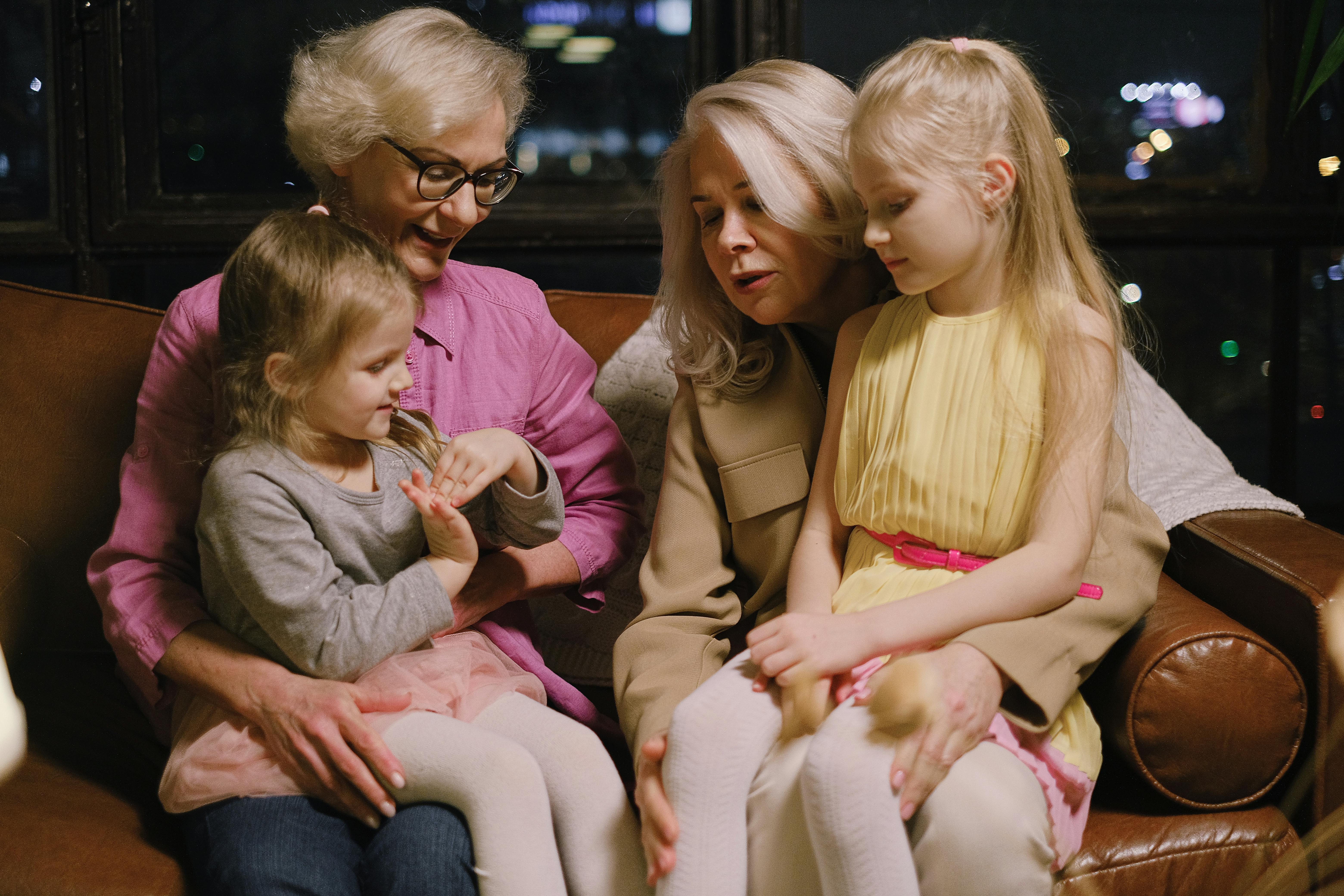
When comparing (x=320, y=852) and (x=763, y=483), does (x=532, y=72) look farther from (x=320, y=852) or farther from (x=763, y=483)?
(x=320, y=852)

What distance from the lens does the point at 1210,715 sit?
1.07m

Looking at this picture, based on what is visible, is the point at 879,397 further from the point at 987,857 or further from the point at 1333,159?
the point at 1333,159

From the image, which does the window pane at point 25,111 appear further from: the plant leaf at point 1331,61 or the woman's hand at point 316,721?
the plant leaf at point 1331,61

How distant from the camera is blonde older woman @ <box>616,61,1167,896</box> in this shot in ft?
3.09

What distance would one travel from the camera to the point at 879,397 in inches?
44.7

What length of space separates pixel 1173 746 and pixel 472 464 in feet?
2.51

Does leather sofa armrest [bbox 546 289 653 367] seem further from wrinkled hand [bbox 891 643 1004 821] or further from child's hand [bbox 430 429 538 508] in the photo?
wrinkled hand [bbox 891 643 1004 821]

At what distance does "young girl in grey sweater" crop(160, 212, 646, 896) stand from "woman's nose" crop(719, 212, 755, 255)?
0.33m

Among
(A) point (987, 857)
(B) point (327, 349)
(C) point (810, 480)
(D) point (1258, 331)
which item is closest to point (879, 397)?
(C) point (810, 480)

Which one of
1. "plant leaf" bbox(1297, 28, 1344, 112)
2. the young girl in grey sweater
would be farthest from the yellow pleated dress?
"plant leaf" bbox(1297, 28, 1344, 112)

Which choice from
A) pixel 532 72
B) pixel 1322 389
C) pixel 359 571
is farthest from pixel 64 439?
pixel 1322 389

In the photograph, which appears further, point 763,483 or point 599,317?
point 599,317

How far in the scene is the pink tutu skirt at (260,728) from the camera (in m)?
1.03

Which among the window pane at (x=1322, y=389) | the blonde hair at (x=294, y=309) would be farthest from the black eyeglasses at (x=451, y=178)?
the window pane at (x=1322, y=389)
